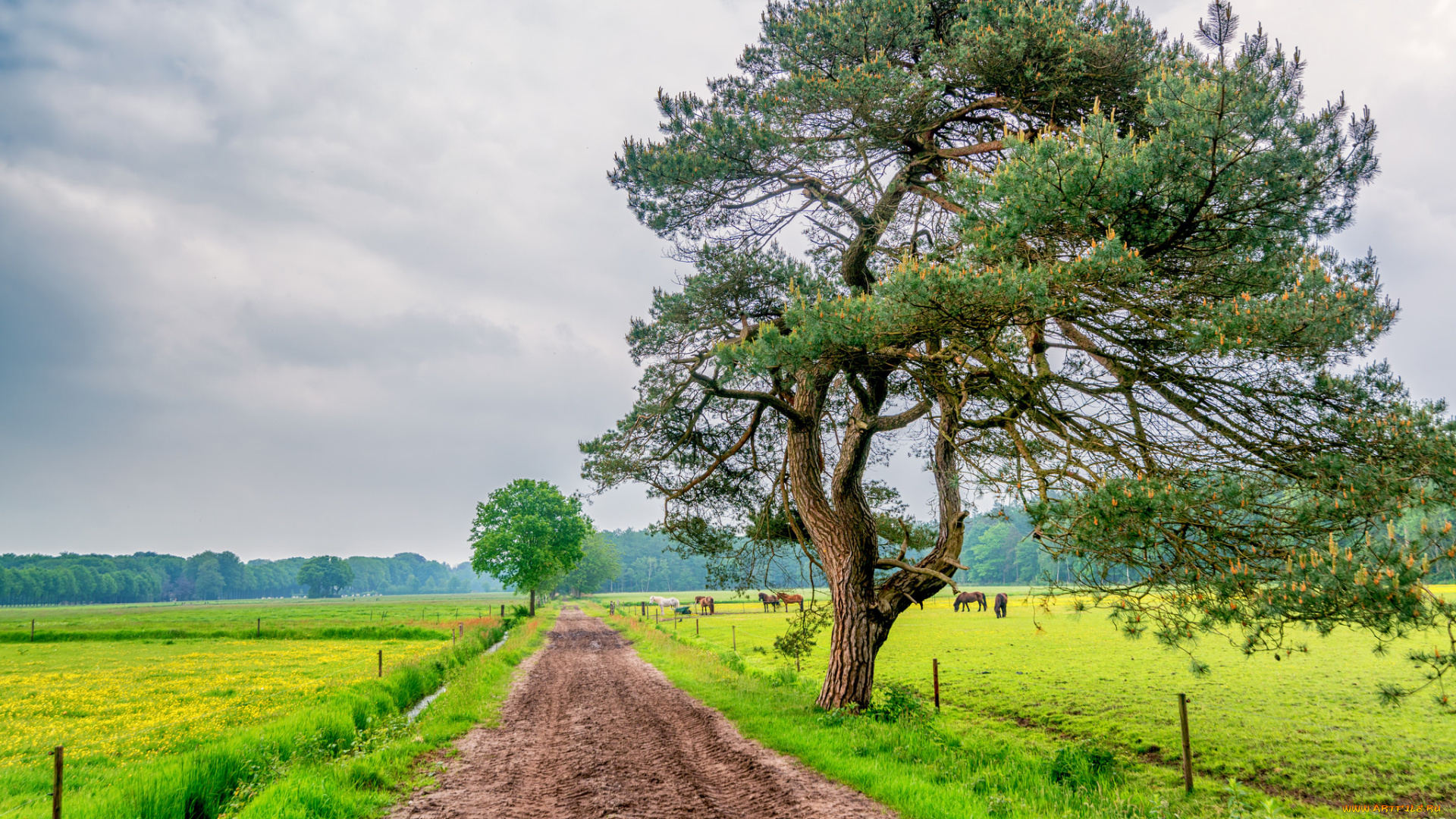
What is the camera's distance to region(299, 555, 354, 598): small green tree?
607 feet

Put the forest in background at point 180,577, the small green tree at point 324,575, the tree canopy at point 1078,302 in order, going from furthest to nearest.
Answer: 1. the small green tree at point 324,575
2. the forest in background at point 180,577
3. the tree canopy at point 1078,302

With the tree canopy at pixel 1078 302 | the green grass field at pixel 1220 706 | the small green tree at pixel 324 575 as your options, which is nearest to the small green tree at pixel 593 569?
the green grass field at pixel 1220 706

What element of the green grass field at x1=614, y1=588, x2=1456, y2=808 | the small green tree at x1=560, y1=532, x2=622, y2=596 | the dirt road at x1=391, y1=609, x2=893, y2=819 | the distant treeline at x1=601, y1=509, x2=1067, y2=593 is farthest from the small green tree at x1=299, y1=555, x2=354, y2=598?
the dirt road at x1=391, y1=609, x2=893, y2=819

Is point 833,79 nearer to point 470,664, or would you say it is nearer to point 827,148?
point 827,148

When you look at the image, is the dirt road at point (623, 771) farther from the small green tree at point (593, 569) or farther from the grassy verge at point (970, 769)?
the small green tree at point (593, 569)

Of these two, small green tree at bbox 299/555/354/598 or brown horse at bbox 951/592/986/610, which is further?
small green tree at bbox 299/555/354/598

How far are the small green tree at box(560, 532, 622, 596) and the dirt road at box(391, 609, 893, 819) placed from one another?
313ft

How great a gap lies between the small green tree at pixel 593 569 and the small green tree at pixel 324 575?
338 feet

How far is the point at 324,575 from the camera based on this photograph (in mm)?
187250

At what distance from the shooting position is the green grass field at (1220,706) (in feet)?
31.0

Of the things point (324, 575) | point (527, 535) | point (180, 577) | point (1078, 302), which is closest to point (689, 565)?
point (324, 575)

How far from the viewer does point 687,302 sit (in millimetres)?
10367

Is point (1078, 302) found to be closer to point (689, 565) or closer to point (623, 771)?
point (623, 771)

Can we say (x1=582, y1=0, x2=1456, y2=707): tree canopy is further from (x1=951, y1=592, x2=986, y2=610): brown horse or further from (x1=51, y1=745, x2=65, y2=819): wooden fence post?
(x1=951, y1=592, x2=986, y2=610): brown horse
